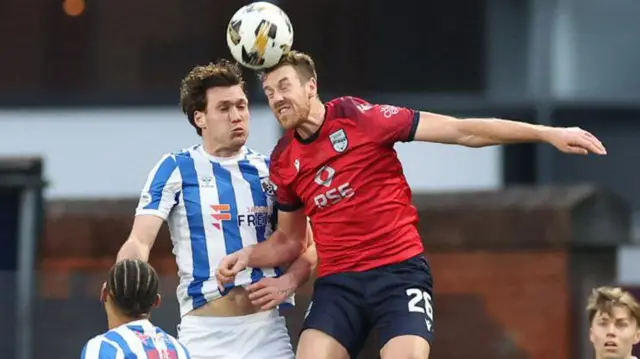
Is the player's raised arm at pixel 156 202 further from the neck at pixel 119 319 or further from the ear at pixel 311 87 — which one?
the neck at pixel 119 319

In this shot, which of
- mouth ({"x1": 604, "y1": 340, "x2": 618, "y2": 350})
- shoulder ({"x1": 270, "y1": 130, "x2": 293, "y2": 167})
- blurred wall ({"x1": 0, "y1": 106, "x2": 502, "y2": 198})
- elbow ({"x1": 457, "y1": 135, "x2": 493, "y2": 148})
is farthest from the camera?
blurred wall ({"x1": 0, "y1": 106, "x2": 502, "y2": 198})

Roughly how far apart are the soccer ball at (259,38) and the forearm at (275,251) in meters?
0.75

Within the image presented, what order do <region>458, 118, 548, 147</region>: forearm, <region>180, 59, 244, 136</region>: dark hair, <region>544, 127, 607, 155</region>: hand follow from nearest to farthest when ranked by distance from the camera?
<region>544, 127, 607, 155</region>: hand → <region>458, 118, 548, 147</region>: forearm → <region>180, 59, 244, 136</region>: dark hair

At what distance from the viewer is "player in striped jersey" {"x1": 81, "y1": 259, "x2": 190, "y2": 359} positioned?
5.67 meters

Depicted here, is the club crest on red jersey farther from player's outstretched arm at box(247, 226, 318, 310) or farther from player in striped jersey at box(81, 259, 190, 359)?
player in striped jersey at box(81, 259, 190, 359)

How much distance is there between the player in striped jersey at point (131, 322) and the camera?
5672 millimetres

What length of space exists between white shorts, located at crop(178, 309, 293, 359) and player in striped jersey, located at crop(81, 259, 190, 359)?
1.15 m

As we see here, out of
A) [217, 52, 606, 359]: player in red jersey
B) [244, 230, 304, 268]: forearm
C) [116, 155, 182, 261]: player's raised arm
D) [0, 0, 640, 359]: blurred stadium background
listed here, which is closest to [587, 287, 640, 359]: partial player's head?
[217, 52, 606, 359]: player in red jersey

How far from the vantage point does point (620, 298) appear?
7.40 metres

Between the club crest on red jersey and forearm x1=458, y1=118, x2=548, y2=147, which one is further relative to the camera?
the club crest on red jersey

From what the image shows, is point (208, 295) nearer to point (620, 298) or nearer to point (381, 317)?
point (381, 317)

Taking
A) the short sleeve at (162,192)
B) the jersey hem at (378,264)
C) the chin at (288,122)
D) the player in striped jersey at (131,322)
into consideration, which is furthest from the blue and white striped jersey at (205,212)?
the player in striped jersey at (131,322)

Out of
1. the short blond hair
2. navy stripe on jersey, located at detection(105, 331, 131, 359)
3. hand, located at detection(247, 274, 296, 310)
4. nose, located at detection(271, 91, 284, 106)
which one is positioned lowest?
navy stripe on jersey, located at detection(105, 331, 131, 359)

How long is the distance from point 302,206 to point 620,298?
1.55 meters
